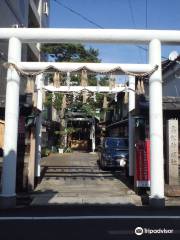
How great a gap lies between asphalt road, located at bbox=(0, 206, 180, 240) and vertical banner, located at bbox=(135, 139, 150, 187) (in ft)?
7.81

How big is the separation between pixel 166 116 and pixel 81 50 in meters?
32.3

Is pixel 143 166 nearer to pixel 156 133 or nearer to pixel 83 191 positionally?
pixel 156 133

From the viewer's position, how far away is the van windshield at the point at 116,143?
25.7m

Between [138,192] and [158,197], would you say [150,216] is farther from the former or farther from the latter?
[138,192]

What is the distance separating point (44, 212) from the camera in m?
11.5

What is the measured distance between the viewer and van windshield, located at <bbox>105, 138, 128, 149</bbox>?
25.7 meters

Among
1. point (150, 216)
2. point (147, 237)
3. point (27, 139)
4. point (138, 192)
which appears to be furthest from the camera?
point (27, 139)

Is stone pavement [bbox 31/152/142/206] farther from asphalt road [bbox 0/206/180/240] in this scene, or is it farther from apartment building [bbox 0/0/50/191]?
asphalt road [bbox 0/206/180/240]

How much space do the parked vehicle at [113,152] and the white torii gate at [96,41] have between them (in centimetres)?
1108

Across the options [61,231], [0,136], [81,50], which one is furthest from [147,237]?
[81,50]

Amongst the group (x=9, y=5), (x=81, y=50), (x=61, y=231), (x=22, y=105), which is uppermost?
(x=81, y=50)

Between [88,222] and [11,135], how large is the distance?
4284 millimetres

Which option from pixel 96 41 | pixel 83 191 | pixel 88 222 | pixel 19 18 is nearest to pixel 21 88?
pixel 19 18

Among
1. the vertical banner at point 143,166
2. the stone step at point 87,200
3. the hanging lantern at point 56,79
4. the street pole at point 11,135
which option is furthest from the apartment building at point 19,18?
the vertical banner at point 143,166
